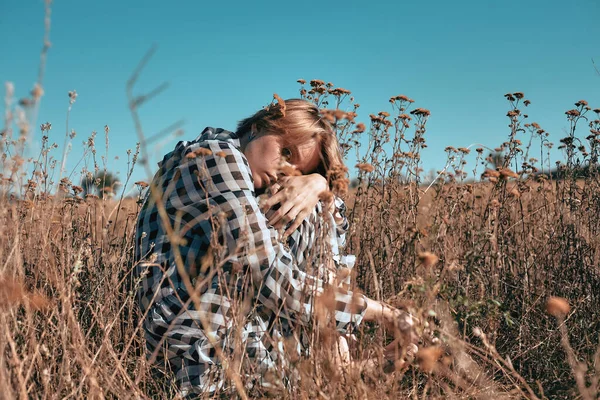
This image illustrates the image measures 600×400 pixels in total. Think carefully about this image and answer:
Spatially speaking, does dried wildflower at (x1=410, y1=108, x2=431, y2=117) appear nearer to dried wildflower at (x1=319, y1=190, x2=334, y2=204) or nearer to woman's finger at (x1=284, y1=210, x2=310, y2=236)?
woman's finger at (x1=284, y1=210, x2=310, y2=236)

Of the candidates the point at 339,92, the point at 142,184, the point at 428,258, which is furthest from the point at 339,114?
the point at 142,184

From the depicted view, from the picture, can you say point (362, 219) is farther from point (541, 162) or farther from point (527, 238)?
point (541, 162)

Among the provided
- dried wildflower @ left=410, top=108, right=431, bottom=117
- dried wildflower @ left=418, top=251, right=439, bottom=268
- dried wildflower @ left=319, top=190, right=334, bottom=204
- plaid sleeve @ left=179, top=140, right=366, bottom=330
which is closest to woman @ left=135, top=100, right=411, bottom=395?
plaid sleeve @ left=179, top=140, right=366, bottom=330

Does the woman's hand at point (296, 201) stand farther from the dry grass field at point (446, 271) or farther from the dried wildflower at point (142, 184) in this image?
the dried wildflower at point (142, 184)

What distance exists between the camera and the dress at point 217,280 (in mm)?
1920

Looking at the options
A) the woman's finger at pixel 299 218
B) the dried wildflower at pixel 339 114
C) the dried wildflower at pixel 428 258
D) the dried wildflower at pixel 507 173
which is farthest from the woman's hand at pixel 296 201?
the dried wildflower at pixel 428 258

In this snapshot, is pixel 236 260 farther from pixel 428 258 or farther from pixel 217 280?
pixel 428 258

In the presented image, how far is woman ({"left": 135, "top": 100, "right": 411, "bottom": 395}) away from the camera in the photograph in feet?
5.95

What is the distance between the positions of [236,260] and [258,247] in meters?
0.09

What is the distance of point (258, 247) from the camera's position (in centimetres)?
191

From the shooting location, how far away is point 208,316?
2033 millimetres

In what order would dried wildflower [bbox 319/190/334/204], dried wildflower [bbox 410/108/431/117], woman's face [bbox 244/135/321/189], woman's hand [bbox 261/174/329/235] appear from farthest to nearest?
dried wildflower [bbox 410/108/431/117], woman's face [bbox 244/135/321/189], woman's hand [bbox 261/174/329/235], dried wildflower [bbox 319/190/334/204]

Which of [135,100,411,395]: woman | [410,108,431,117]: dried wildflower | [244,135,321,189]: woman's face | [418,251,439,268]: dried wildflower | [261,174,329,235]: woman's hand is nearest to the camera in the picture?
[418,251,439,268]: dried wildflower

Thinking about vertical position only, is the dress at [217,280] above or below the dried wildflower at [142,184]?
below
